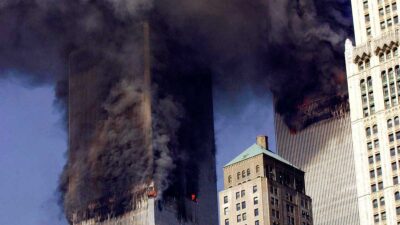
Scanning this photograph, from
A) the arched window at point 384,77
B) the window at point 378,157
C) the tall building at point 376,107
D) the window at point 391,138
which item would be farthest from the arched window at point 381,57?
the window at point 378,157

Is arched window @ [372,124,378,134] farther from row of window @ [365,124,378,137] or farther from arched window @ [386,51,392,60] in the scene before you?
arched window @ [386,51,392,60]

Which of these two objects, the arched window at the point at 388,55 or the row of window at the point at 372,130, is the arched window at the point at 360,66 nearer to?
the arched window at the point at 388,55

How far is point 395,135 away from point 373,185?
6.99 meters

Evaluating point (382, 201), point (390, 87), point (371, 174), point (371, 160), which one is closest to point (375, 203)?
point (382, 201)

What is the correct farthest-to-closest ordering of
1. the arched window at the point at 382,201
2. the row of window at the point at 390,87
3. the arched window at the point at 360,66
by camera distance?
the arched window at the point at 360,66 → the row of window at the point at 390,87 → the arched window at the point at 382,201

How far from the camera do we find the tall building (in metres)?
177

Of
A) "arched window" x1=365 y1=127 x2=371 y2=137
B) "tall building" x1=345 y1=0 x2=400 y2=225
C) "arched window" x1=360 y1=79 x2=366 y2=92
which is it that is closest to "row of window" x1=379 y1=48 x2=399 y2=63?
"tall building" x1=345 y1=0 x2=400 y2=225

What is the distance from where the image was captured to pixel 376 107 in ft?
597

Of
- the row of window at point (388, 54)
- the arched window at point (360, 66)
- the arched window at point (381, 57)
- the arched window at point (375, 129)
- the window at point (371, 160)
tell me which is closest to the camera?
the window at point (371, 160)

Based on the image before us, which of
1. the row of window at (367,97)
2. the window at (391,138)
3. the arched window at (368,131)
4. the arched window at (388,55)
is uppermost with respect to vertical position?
the arched window at (388,55)

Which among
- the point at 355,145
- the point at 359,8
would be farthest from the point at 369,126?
the point at 359,8

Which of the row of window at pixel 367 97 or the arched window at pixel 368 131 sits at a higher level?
the row of window at pixel 367 97

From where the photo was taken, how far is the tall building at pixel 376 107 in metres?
177

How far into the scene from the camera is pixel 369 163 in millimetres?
179625
